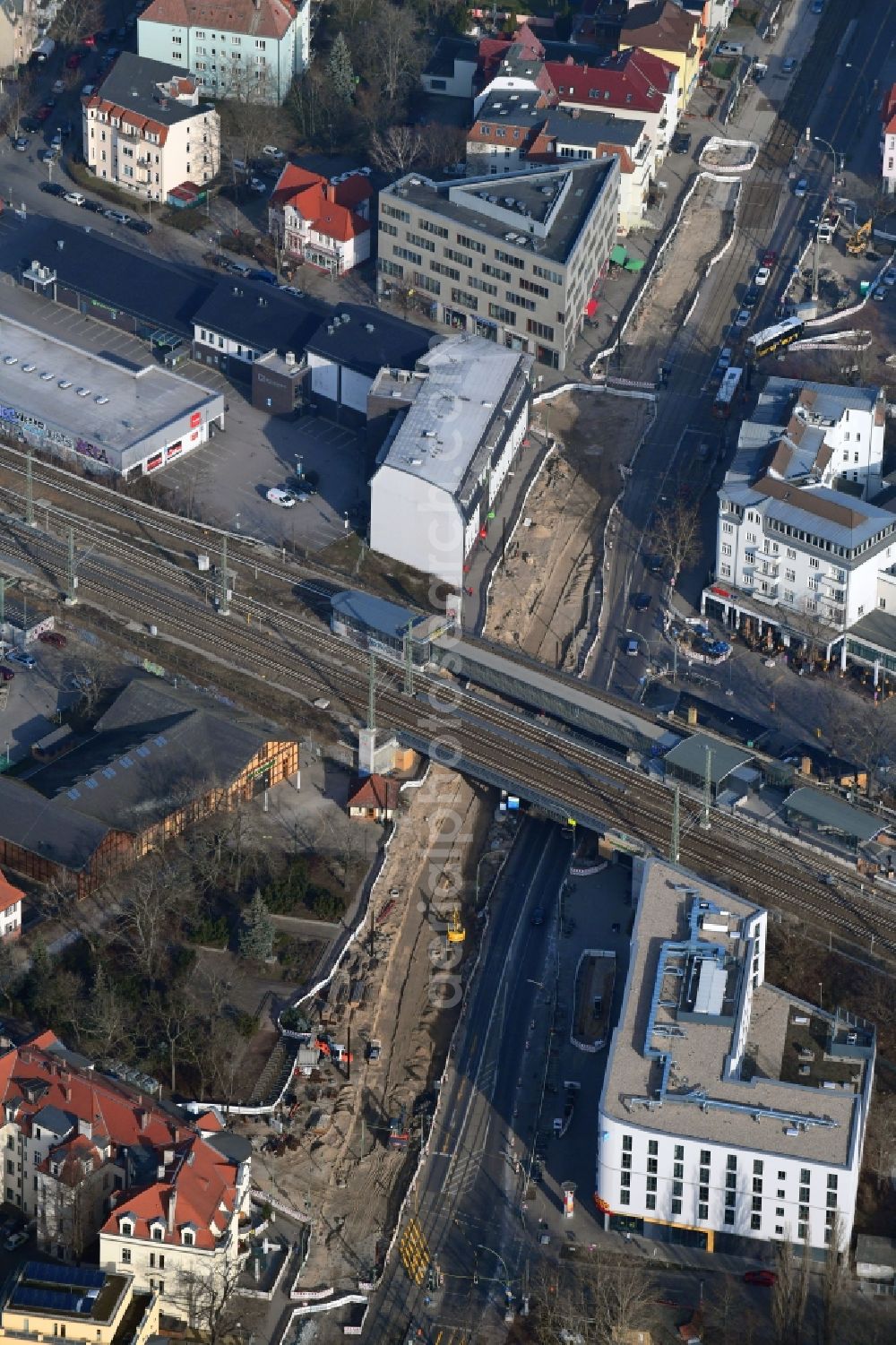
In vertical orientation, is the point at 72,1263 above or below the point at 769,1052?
below

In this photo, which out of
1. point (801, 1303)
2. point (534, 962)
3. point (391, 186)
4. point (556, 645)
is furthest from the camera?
point (391, 186)

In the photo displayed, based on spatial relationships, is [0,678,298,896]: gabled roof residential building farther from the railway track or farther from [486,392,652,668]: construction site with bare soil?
[486,392,652,668]: construction site with bare soil

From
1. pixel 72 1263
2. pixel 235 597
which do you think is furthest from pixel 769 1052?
pixel 235 597

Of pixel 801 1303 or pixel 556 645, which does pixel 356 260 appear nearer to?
pixel 556 645

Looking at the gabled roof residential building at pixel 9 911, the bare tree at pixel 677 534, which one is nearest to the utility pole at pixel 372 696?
the bare tree at pixel 677 534

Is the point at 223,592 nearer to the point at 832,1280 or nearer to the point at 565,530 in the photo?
the point at 565,530

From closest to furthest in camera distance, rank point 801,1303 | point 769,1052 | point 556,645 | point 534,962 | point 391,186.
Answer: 1. point 801,1303
2. point 769,1052
3. point 534,962
4. point 556,645
5. point 391,186

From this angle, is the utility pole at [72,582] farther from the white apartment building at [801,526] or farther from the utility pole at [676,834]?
the utility pole at [676,834]
